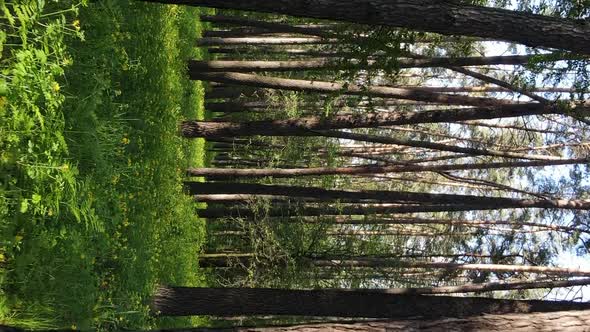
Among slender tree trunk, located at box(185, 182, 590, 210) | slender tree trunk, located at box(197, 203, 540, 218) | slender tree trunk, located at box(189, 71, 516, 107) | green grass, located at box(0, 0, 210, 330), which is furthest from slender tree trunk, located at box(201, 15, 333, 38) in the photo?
slender tree trunk, located at box(197, 203, 540, 218)

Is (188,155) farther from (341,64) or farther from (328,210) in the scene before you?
(341,64)

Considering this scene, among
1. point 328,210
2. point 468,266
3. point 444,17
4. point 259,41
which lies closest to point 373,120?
point 444,17

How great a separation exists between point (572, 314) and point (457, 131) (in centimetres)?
1814

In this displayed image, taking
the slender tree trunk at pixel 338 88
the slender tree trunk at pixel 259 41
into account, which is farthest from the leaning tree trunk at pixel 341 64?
the slender tree trunk at pixel 259 41

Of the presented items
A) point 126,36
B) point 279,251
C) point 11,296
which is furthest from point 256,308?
point 279,251

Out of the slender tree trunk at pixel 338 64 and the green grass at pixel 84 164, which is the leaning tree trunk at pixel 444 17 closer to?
the green grass at pixel 84 164

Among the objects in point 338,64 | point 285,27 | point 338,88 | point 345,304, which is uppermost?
point 285,27

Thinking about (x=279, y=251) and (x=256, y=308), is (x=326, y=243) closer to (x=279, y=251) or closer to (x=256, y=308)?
(x=279, y=251)

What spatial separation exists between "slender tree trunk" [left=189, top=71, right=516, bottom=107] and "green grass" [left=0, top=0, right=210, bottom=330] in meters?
1.52

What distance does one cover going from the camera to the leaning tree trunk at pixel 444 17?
5.12m

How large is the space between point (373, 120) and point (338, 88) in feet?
6.36

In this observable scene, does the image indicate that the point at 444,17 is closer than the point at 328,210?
Yes

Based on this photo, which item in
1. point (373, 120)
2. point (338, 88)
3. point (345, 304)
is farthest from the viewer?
point (338, 88)

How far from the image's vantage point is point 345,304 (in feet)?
26.2
